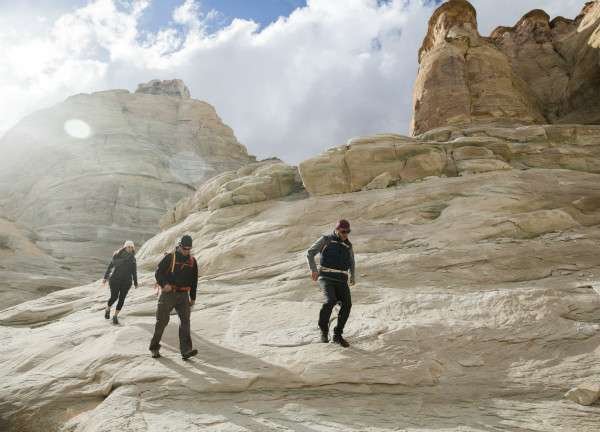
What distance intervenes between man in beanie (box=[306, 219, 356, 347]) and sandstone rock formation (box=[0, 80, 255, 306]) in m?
23.7

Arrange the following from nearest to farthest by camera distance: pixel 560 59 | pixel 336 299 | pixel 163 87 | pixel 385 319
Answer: pixel 336 299 < pixel 385 319 < pixel 560 59 < pixel 163 87

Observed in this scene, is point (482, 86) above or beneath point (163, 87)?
beneath

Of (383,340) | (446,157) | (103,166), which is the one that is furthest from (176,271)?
(103,166)

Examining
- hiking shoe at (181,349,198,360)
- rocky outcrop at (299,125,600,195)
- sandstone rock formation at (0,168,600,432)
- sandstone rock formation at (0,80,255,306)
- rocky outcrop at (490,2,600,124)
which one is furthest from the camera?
sandstone rock formation at (0,80,255,306)

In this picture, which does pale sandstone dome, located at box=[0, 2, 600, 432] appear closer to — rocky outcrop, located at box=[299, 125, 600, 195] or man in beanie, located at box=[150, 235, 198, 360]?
rocky outcrop, located at box=[299, 125, 600, 195]

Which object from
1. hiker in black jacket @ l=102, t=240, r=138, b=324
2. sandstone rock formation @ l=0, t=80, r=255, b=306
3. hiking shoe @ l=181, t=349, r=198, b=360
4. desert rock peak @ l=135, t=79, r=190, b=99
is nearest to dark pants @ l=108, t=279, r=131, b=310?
hiker in black jacket @ l=102, t=240, r=138, b=324

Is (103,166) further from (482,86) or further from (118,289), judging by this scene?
(482,86)

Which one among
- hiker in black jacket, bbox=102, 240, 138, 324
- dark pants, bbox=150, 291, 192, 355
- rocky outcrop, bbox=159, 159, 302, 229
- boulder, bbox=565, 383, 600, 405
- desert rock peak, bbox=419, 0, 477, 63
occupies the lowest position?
boulder, bbox=565, 383, 600, 405

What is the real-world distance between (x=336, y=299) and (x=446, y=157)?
12.9m

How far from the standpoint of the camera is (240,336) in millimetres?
7711

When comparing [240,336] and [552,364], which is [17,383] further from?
[552,364]

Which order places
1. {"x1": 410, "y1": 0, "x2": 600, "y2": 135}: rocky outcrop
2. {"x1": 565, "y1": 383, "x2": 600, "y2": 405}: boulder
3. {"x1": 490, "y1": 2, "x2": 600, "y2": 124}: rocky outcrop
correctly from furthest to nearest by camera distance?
{"x1": 410, "y1": 0, "x2": 600, "y2": 135}: rocky outcrop → {"x1": 490, "y1": 2, "x2": 600, "y2": 124}: rocky outcrop → {"x1": 565, "y1": 383, "x2": 600, "y2": 405}: boulder

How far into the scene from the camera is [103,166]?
4816cm

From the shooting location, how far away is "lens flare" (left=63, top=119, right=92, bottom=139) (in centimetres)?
5403
